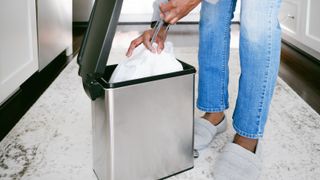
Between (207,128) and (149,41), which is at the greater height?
(149,41)

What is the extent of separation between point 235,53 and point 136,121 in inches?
56.7

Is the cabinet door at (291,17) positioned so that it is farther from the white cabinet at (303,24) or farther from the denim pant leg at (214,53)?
the denim pant leg at (214,53)

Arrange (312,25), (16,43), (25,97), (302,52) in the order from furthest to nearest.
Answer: (302,52)
(312,25)
(25,97)
(16,43)

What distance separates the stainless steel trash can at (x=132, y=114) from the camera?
2.23ft

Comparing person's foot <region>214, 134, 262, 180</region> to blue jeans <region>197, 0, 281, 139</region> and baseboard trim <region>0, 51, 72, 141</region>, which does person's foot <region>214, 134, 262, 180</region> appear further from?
baseboard trim <region>0, 51, 72, 141</region>

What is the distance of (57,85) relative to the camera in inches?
57.5

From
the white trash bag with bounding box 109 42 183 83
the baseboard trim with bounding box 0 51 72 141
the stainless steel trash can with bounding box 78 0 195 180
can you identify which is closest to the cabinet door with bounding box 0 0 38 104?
the baseboard trim with bounding box 0 51 72 141

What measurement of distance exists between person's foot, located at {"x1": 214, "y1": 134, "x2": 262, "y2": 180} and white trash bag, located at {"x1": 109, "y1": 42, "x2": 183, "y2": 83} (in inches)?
9.3

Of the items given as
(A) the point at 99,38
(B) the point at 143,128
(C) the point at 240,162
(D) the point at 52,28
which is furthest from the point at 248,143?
(D) the point at 52,28

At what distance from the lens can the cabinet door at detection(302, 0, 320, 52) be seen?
1783 millimetres

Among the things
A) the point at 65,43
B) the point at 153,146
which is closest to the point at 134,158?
the point at 153,146

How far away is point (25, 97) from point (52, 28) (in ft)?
1.47

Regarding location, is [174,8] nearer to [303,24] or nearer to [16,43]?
[16,43]

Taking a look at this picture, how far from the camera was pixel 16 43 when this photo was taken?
1.22 meters
